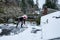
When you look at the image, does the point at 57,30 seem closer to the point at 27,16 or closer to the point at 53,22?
the point at 53,22

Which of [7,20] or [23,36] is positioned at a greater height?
[7,20]

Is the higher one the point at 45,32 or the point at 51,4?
the point at 51,4

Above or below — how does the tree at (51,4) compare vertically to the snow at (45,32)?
above

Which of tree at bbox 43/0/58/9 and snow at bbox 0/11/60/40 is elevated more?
tree at bbox 43/0/58/9

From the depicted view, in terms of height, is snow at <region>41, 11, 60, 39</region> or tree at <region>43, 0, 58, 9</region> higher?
tree at <region>43, 0, 58, 9</region>

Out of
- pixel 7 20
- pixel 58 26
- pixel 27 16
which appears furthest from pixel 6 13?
pixel 58 26

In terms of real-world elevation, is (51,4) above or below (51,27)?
above

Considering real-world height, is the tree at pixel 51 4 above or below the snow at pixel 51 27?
above

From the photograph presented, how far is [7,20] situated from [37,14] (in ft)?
0.80

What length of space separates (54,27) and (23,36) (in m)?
0.25

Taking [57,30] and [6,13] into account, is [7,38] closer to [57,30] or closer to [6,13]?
[6,13]

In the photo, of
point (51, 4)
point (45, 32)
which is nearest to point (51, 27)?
point (45, 32)

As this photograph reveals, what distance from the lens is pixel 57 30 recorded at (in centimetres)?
157

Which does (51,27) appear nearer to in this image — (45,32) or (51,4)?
(45,32)
